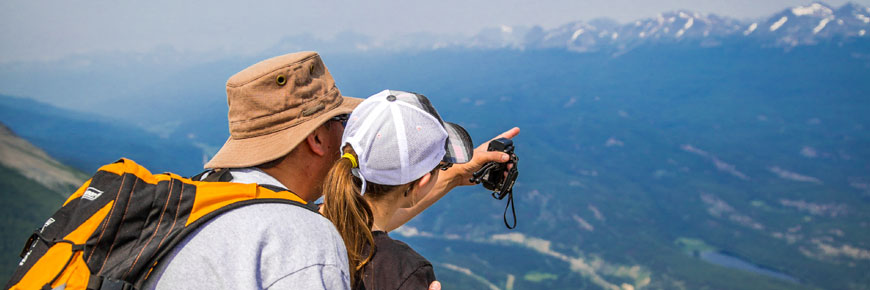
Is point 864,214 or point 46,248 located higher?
point 46,248

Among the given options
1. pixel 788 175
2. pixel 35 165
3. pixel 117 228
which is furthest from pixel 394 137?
pixel 788 175

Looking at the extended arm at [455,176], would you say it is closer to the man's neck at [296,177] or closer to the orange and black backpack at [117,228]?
the man's neck at [296,177]

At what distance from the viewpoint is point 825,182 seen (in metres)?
22.0

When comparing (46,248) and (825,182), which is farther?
(825,182)

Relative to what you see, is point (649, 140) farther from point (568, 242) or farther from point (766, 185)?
point (568, 242)

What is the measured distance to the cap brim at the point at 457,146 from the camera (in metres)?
1.56

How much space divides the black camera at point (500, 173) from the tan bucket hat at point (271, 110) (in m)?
0.72

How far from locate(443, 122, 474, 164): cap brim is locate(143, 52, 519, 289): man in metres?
0.32

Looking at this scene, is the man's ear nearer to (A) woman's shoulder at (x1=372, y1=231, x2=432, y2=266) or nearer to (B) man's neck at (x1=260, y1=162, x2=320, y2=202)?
(B) man's neck at (x1=260, y1=162, x2=320, y2=202)

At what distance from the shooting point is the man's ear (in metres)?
1.42

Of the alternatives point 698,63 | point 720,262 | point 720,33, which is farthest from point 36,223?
point 720,33

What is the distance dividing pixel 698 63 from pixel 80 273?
3506 centimetres

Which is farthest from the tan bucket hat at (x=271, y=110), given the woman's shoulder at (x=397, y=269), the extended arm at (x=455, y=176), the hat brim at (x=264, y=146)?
the extended arm at (x=455, y=176)

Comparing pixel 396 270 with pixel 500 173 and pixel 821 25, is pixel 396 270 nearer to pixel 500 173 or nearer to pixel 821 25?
pixel 500 173
